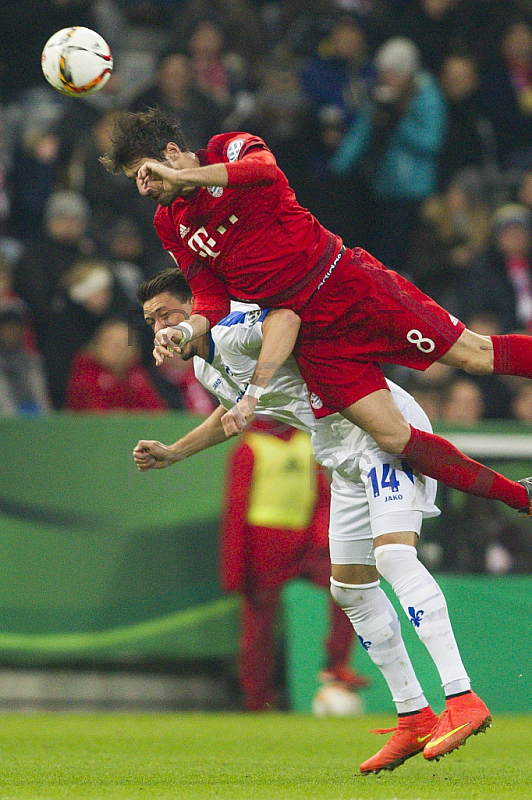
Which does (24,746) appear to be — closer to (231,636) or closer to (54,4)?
(231,636)

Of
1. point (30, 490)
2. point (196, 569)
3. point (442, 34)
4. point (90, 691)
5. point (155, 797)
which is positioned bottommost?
point (90, 691)

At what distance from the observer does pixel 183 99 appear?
11.9 m

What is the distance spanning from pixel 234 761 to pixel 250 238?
2.69 meters

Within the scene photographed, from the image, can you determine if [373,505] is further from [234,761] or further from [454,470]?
[234,761]

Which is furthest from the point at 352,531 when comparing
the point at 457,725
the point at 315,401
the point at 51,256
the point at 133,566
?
the point at 51,256

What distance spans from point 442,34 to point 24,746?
381 inches

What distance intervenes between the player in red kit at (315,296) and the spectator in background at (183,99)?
6.06 meters

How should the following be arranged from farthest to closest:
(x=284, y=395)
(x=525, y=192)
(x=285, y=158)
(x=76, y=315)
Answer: (x=525, y=192)
(x=285, y=158)
(x=76, y=315)
(x=284, y=395)

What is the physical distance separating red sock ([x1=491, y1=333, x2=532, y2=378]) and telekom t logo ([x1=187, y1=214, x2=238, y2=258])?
138cm

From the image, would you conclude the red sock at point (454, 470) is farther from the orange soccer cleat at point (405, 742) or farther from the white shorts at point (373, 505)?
the orange soccer cleat at point (405, 742)

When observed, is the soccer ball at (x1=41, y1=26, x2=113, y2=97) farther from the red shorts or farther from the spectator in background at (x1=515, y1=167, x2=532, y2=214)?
the spectator in background at (x1=515, y1=167, x2=532, y2=214)

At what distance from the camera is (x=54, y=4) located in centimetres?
1259

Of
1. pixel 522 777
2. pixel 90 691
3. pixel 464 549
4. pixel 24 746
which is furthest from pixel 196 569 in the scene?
pixel 522 777

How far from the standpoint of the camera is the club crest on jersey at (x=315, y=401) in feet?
19.5
